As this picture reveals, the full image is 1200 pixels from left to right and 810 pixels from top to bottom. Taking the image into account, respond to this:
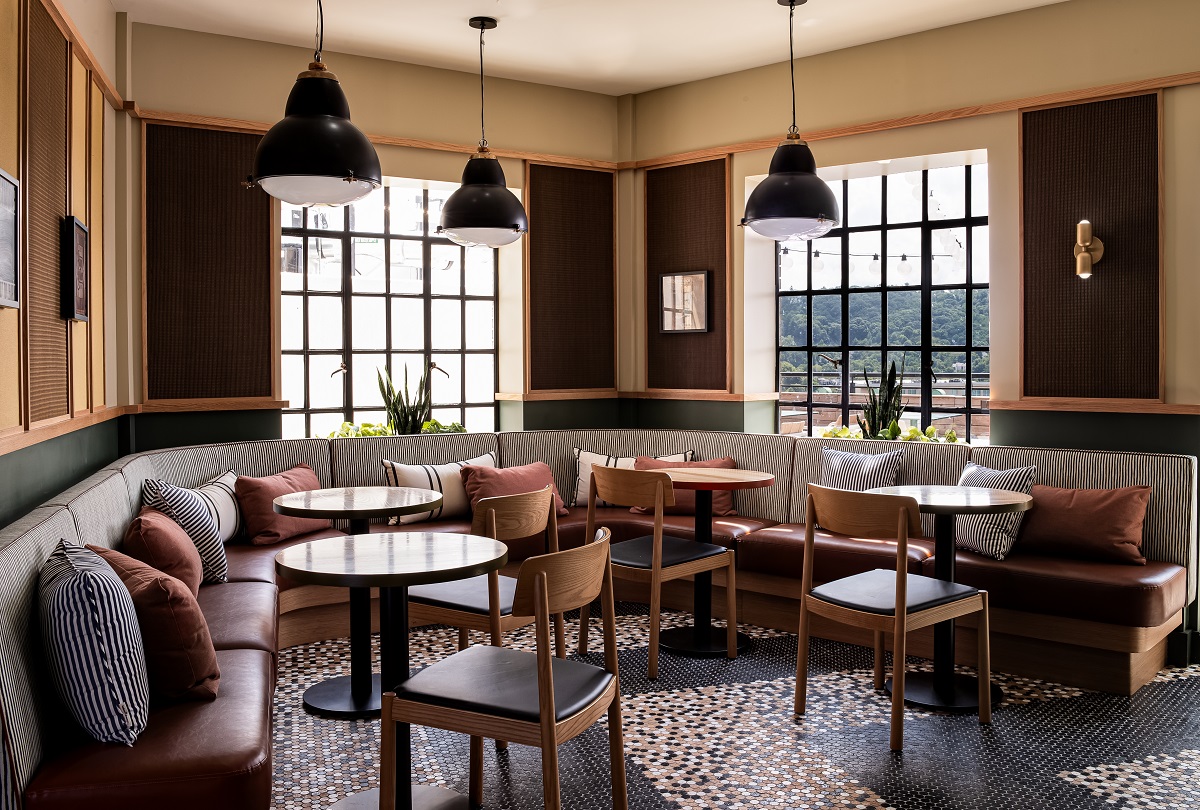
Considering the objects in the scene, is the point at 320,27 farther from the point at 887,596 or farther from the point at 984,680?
the point at 984,680

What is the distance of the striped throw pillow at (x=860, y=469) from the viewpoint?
5.21m

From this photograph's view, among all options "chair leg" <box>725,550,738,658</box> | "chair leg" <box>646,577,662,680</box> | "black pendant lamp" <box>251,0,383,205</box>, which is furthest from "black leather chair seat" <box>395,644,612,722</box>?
"chair leg" <box>725,550,738,658</box>

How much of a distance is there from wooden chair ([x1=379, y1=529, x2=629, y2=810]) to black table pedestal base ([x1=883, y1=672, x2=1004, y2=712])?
5.67 feet

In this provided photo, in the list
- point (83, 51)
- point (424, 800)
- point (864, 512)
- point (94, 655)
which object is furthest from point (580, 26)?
point (94, 655)

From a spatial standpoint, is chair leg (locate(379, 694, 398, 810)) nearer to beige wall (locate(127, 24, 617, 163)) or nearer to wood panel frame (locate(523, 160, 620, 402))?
wood panel frame (locate(523, 160, 620, 402))

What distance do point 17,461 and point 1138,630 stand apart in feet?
14.3

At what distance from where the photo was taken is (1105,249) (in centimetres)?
498

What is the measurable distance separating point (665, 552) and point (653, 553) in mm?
270

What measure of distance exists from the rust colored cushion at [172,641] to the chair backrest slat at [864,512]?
7.29 feet

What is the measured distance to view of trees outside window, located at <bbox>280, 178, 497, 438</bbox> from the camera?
6.28 meters

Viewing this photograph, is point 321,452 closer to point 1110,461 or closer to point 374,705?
point 374,705

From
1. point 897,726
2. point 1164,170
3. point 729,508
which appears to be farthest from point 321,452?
point 1164,170

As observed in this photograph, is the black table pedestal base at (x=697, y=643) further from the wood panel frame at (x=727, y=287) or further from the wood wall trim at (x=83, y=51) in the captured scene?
the wood wall trim at (x=83, y=51)

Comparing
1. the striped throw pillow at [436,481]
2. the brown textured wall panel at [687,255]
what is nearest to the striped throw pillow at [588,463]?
the brown textured wall panel at [687,255]
